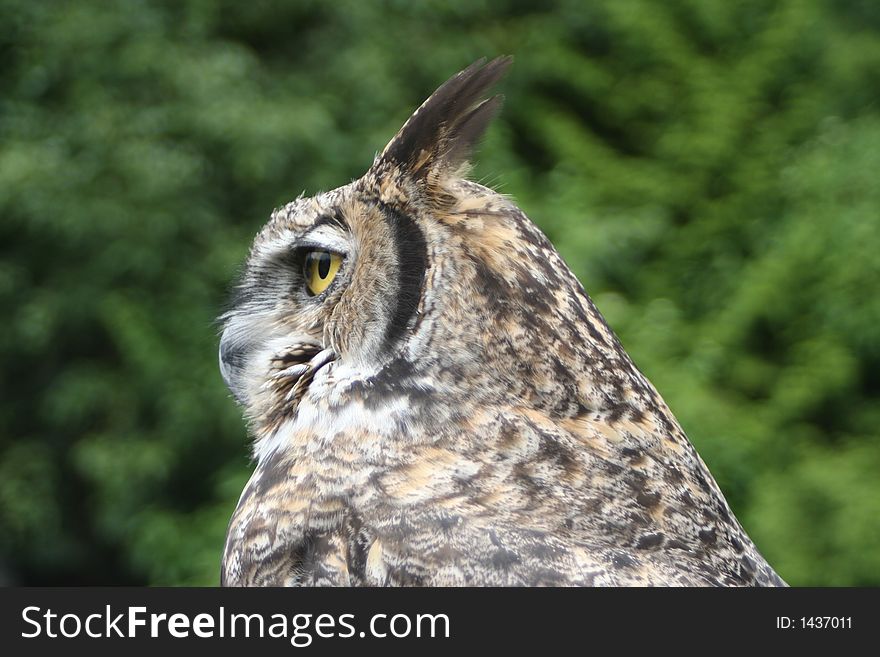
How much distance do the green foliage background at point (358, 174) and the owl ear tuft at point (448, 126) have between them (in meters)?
1.52

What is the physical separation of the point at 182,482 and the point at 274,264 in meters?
2.30

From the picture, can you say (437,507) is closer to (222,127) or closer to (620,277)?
(620,277)

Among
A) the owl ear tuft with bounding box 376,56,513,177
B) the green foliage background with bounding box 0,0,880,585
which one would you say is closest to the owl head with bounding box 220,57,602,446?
the owl ear tuft with bounding box 376,56,513,177

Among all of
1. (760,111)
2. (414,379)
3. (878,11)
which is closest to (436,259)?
(414,379)

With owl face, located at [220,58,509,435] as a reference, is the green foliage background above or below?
above

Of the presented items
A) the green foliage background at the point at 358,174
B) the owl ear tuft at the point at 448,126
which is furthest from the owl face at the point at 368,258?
the green foliage background at the point at 358,174

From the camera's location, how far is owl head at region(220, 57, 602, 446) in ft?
4.09

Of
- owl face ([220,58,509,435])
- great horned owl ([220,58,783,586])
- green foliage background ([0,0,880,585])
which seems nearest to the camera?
great horned owl ([220,58,783,586])

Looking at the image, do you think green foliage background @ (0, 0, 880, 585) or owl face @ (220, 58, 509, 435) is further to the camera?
green foliage background @ (0, 0, 880, 585)

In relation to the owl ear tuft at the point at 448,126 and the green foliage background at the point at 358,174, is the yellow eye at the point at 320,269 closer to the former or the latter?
the owl ear tuft at the point at 448,126

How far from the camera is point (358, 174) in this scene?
3.43 metres

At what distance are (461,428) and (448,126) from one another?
39 cm

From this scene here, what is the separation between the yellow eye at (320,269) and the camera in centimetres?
138

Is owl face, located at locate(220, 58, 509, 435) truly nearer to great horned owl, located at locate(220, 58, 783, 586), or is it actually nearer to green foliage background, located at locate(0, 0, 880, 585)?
great horned owl, located at locate(220, 58, 783, 586)
